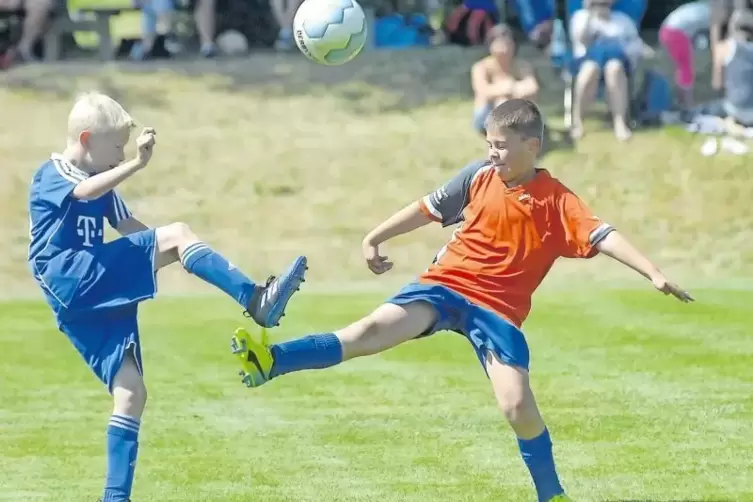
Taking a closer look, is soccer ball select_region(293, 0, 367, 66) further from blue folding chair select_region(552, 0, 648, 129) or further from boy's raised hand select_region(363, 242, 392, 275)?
blue folding chair select_region(552, 0, 648, 129)

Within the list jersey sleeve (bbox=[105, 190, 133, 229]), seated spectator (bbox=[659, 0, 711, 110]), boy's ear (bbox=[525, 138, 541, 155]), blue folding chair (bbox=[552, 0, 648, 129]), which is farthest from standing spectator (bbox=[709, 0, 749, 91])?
jersey sleeve (bbox=[105, 190, 133, 229])

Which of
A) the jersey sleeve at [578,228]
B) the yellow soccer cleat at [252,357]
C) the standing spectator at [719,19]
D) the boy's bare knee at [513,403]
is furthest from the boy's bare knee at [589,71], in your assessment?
the yellow soccer cleat at [252,357]

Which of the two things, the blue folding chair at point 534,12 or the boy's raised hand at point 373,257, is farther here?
the blue folding chair at point 534,12

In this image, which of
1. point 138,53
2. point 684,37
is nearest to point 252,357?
point 684,37

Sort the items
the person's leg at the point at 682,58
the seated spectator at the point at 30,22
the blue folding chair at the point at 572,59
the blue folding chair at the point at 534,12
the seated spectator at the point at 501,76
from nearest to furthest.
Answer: the seated spectator at the point at 501,76 → the blue folding chair at the point at 572,59 → the person's leg at the point at 682,58 → the seated spectator at the point at 30,22 → the blue folding chair at the point at 534,12

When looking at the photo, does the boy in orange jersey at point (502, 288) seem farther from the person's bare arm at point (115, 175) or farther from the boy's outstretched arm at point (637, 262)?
the person's bare arm at point (115, 175)

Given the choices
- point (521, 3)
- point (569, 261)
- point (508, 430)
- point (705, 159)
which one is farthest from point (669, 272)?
point (508, 430)

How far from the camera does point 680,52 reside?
699 inches

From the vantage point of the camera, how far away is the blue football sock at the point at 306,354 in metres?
5.85

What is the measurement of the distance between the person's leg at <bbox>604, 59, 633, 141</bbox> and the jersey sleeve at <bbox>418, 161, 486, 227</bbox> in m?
10.2

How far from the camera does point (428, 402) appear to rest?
8.23 meters

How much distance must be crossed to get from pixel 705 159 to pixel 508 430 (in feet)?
30.5

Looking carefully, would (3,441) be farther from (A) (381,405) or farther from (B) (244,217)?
(B) (244,217)

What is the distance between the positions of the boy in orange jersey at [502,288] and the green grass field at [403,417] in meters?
0.61
